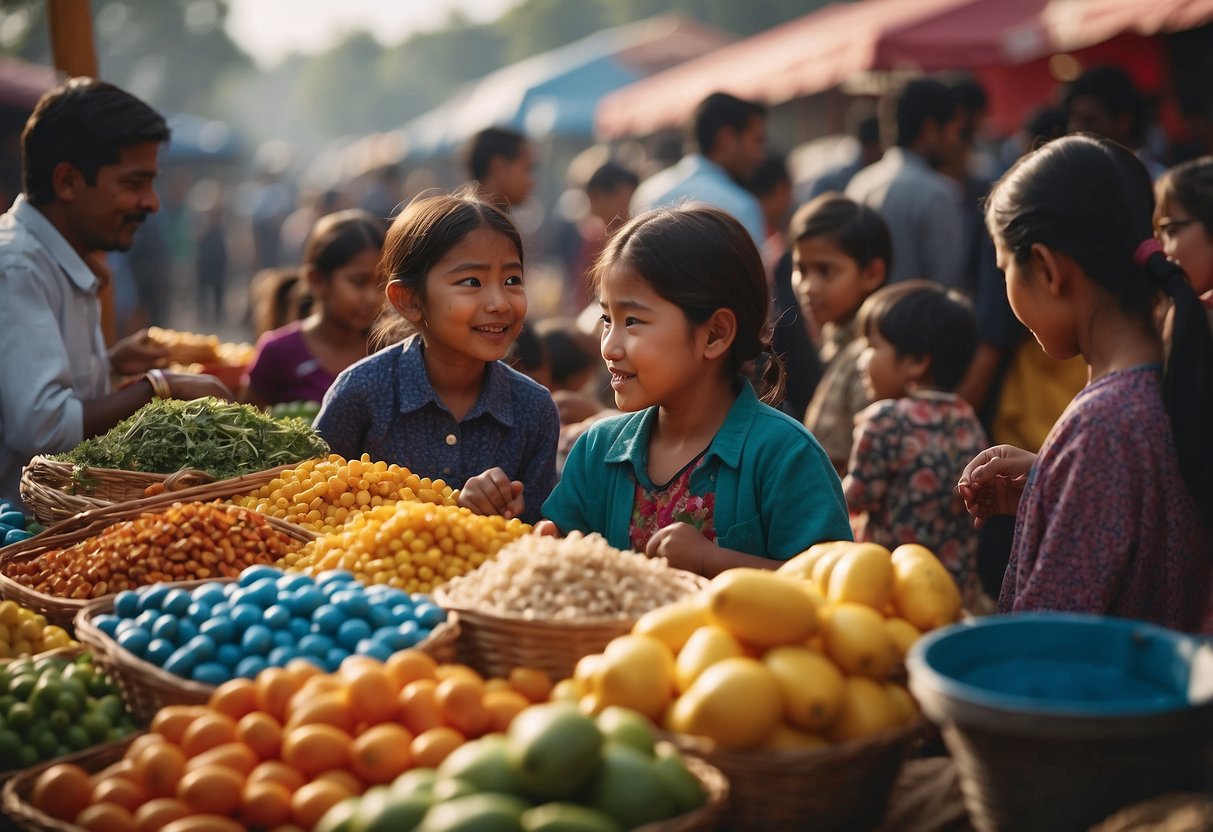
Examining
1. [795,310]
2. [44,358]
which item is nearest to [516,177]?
[795,310]

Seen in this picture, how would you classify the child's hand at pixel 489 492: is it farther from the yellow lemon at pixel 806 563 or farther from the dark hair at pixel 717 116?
the dark hair at pixel 717 116

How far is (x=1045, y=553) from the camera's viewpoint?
2.39 meters

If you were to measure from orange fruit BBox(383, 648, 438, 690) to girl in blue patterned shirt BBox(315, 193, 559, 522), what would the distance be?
1605mm

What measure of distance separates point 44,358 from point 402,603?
216cm

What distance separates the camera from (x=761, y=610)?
193 cm

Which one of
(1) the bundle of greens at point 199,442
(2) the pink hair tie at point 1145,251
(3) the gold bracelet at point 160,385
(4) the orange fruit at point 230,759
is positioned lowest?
(4) the orange fruit at point 230,759

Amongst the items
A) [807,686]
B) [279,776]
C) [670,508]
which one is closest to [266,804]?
[279,776]

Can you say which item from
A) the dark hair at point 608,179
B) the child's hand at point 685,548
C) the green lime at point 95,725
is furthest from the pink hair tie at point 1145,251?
the dark hair at point 608,179

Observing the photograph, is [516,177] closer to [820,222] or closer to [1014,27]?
[820,222]

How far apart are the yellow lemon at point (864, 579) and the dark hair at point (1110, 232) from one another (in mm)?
675

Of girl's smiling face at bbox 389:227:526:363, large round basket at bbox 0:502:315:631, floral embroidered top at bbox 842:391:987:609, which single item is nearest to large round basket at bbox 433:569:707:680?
large round basket at bbox 0:502:315:631

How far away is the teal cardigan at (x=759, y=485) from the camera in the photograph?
9.25ft

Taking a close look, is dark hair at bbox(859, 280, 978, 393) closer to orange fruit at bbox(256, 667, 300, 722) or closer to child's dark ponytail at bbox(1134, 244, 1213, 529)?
child's dark ponytail at bbox(1134, 244, 1213, 529)

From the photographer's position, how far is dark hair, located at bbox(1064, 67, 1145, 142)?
661cm
